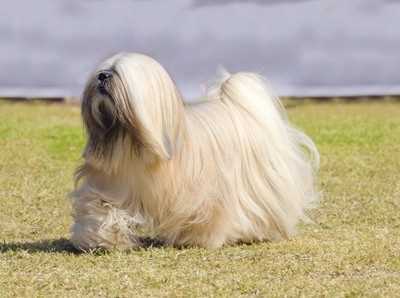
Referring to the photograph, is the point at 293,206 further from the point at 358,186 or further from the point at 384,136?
the point at 384,136

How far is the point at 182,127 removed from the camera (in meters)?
6.44

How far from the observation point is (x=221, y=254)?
6465 millimetres

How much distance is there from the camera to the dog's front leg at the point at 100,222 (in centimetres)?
639

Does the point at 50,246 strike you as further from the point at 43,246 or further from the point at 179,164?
the point at 179,164

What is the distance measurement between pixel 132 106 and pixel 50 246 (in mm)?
1352

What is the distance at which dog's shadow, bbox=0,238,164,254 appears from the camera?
6.66 m

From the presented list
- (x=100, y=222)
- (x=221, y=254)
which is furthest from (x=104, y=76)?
(x=221, y=254)

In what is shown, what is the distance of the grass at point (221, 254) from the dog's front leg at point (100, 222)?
0.08 meters

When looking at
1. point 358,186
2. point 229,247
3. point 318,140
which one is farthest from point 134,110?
point 318,140

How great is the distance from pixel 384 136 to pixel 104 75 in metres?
9.13

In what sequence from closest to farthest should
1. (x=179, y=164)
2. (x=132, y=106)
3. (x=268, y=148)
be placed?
(x=132, y=106)
(x=179, y=164)
(x=268, y=148)

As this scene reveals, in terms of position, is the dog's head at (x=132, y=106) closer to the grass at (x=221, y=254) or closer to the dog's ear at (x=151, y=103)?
the dog's ear at (x=151, y=103)

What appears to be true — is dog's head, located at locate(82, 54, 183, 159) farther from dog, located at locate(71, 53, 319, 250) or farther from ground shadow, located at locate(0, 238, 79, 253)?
ground shadow, located at locate(0, 238, 79, 253)

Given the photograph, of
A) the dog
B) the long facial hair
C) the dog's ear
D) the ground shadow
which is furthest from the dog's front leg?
the dog's ear
